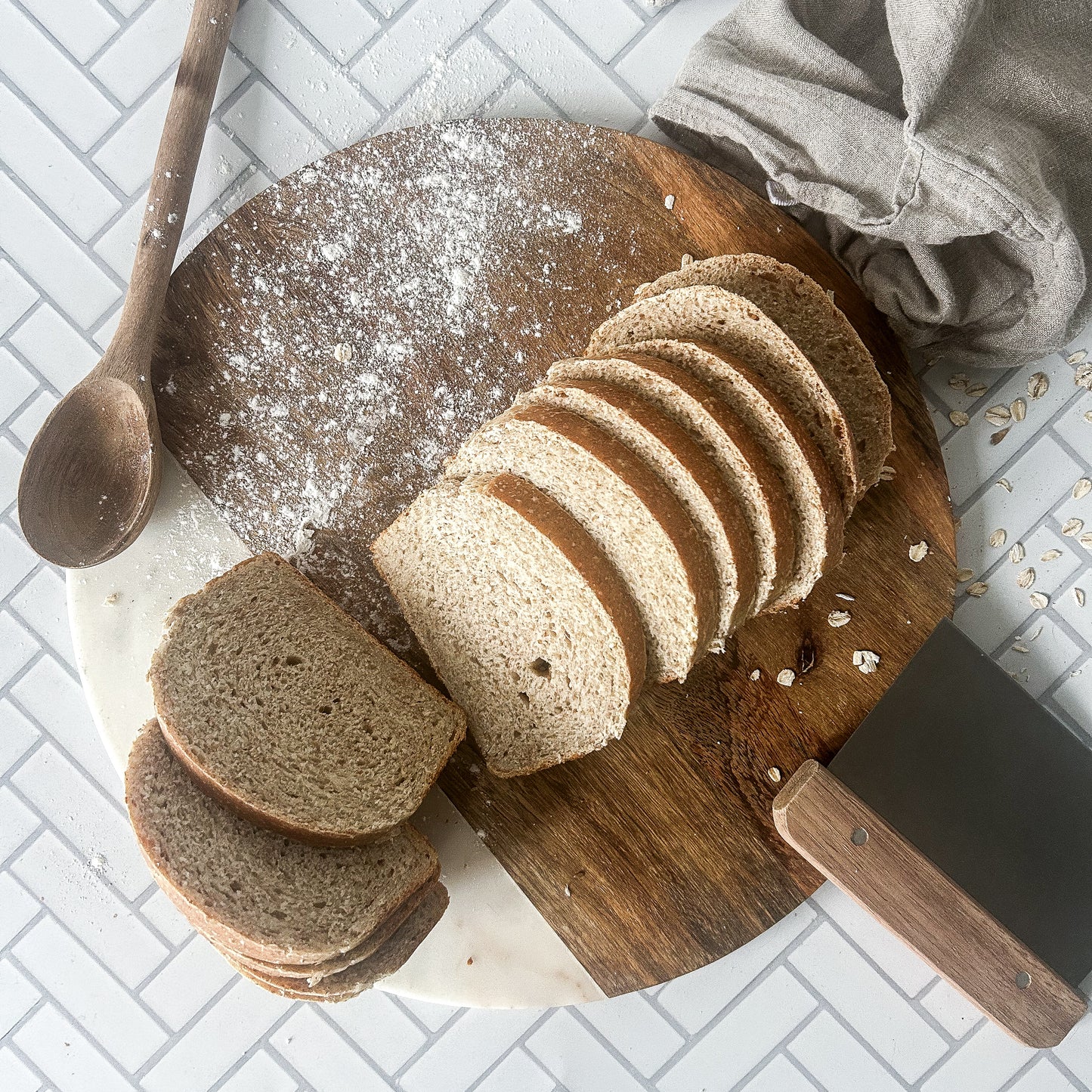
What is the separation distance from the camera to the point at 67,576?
240cm

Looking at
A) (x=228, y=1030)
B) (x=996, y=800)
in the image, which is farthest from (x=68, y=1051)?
(x=996, y=800)

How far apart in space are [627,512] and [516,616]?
40 centimetres

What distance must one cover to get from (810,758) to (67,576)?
1.98m

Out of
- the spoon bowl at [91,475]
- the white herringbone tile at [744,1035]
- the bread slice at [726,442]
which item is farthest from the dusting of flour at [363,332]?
the white herringbone tile at [744,1035]

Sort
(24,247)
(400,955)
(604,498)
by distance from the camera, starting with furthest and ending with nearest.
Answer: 1. (24,247)
2. (400,955)
3. (604,498)

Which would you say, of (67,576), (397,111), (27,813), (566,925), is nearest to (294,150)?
(397,111)

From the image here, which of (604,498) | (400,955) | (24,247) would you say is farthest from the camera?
(24,247)

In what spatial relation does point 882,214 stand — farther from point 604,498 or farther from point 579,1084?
point 579,1084

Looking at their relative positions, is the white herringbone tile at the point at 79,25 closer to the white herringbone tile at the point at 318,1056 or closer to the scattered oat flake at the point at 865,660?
the scattered oat flake at the point at 865,660

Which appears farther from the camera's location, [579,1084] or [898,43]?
[579,1084]

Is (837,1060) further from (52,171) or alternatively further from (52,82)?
(52,82)

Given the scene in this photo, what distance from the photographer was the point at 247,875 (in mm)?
2055

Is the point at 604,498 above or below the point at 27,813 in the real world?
below

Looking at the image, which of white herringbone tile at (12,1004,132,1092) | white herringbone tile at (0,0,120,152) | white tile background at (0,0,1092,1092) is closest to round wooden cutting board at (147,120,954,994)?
white tile background at (0,0,1092,1092)
